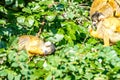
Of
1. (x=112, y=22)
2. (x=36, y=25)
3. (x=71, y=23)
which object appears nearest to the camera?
(x=36, y=25)

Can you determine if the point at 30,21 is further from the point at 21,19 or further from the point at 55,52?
the point at 55,52

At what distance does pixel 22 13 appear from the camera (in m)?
3.31

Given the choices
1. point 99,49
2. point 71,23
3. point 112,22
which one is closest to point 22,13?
point 71,23

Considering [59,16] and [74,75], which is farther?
[59,16]

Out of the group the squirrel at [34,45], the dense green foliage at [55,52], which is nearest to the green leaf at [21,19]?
the dense green foliage at [55,52]

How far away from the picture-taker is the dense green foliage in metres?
2.72

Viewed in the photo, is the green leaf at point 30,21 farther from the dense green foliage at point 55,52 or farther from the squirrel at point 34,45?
the squirrel at point 34,45

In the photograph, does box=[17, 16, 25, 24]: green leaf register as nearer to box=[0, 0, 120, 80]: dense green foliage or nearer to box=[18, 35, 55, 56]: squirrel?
box=[0, 0, 120, 80]: dense green foliage

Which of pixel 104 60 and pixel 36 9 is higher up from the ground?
pixel 36 9

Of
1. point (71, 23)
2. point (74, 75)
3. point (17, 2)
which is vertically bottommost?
point (74, 75)

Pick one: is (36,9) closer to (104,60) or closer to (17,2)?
(17,2)

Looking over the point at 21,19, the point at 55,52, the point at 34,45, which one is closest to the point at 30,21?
the point at 21,19

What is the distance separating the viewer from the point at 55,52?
119 inches

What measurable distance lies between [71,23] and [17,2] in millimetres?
565
